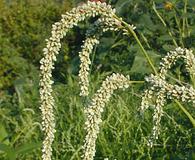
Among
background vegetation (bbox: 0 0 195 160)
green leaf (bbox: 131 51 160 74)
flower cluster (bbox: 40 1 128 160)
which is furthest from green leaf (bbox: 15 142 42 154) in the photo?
flower cluster (bbox: 40 1 128 160)

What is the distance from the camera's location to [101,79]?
19.6 ft

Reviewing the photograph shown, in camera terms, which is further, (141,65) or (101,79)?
(101,79)

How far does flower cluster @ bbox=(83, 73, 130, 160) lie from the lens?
161 cm

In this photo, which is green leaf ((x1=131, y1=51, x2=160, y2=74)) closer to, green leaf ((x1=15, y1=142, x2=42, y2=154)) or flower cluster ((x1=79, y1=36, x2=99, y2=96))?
green leaf ((x1=15, y1=142, x2=42, y2=154))

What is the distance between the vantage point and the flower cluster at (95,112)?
161 cm

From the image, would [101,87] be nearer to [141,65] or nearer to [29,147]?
[29,147]

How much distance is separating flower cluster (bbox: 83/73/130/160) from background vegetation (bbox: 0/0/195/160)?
0.68 m

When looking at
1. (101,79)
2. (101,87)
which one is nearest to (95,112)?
(101,87)

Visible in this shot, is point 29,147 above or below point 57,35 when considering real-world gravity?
below

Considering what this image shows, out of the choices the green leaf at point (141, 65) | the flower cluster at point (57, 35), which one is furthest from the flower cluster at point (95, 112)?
the green leaf at point (141, 65)

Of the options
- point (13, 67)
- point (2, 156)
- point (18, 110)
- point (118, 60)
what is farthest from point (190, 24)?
point (13, 67)

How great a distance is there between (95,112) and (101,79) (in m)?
4.36

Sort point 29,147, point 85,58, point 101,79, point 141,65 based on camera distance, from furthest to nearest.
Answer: point 101,79 → point 141,65 → point 29,147 → point 85,58

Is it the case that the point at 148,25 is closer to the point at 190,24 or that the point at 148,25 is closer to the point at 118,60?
the point at 190,24
